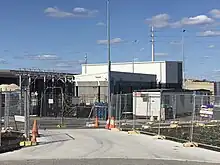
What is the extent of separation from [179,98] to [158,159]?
117 feet

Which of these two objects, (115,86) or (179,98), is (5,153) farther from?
(115,86)

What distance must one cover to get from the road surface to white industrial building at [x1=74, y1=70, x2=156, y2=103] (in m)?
38.9

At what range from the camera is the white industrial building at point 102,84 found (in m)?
59.3

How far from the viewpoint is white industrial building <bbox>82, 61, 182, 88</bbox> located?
7219cm

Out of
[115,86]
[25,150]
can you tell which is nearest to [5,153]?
[25,150]

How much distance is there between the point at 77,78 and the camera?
64.6m

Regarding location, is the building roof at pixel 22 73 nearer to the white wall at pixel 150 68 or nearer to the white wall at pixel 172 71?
the white wall at pixel 150 68

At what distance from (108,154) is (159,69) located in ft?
192

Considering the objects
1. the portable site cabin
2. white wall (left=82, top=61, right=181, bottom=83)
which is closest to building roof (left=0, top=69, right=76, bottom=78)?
white wall (left=82, top=61, right=181, bottom=83)

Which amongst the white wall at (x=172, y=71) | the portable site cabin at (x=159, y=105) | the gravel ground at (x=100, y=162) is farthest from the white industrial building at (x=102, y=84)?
the gravel ground at (x=100, y=162)

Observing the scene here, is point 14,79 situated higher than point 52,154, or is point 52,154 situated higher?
point 14,79

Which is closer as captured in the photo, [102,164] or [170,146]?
[102,164]

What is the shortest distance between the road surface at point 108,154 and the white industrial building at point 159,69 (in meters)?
53.4

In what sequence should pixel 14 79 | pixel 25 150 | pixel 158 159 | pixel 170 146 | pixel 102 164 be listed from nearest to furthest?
pixel 102 164
pixel 158 159
pixel 25 150
pixel 170 146
pixel 14 79
